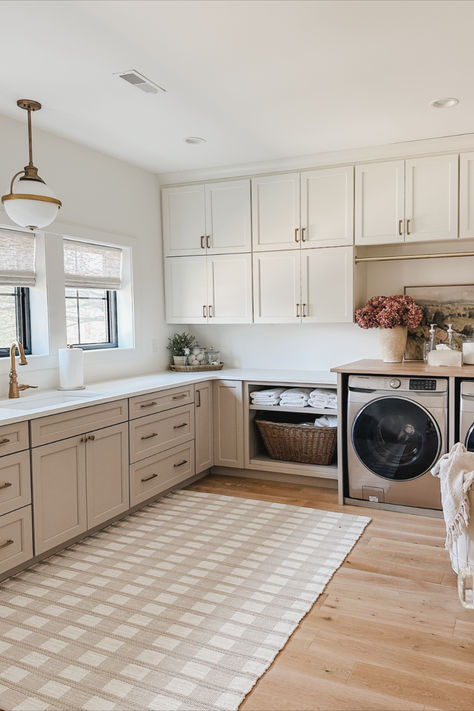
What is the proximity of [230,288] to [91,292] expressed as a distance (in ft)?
3.65

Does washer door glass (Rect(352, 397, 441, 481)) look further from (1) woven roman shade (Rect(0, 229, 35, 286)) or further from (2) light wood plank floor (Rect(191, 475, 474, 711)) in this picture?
(1) woven roman shade (Rect(0, 229, 35, 286))

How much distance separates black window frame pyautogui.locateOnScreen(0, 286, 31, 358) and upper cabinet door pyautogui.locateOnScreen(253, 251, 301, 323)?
5.70 ft

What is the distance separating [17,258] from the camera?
3541 millimetres

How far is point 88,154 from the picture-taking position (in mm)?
4004

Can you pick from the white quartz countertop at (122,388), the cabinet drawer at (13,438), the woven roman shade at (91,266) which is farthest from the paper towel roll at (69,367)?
the cabinet drawer at (13,438)

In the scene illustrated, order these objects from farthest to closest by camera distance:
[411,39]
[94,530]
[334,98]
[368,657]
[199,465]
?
1. [199,465]
2. [94,530]
3. [334,98]
4. [411,39]
5. [368,657]

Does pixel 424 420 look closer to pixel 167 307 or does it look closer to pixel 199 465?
pixel 199 465

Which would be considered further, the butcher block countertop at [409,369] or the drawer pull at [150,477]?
the drawer pull at [150,477]

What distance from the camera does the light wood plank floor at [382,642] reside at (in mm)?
1907

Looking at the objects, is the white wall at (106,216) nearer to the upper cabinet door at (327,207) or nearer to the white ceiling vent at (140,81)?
the white ceiling vent at (140,81)

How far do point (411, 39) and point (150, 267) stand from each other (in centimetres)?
280

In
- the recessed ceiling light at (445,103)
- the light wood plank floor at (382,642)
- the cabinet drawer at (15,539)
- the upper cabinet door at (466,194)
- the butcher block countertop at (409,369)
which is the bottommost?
the light wood plank floor at (382,642)

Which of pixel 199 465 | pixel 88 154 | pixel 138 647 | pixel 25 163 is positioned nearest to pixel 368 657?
pixel 138 647

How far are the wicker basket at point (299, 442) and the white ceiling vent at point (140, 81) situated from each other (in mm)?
2451
